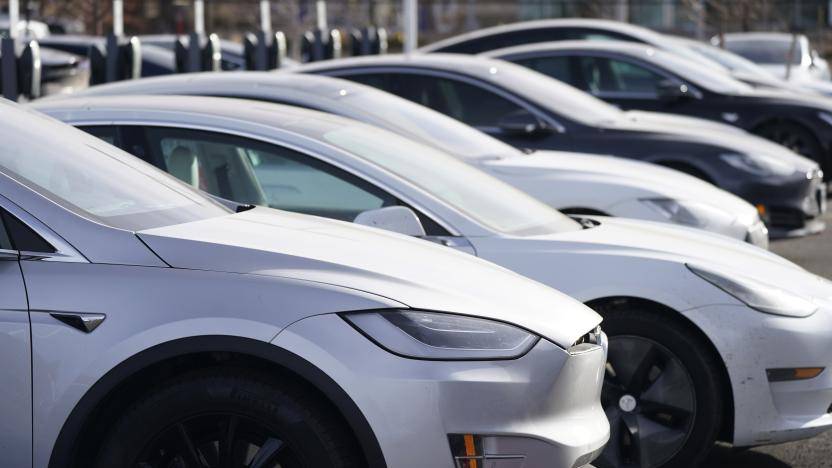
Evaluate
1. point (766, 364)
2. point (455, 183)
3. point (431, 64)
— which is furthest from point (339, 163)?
point (431, 64)

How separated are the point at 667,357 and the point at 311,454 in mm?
1964

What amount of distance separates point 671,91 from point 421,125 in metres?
5.40

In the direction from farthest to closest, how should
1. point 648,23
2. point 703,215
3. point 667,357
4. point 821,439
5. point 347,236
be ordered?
point 648,23 < point 703,215 < point 821,439 < point 667,357 < point 347,236

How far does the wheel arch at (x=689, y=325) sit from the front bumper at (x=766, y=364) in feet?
0.12

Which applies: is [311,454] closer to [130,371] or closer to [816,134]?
[130,371]

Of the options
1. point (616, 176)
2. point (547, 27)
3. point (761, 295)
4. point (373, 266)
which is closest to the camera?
point (373, 266)

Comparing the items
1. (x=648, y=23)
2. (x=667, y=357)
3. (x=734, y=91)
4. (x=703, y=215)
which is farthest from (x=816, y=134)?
(x=648, y=23)

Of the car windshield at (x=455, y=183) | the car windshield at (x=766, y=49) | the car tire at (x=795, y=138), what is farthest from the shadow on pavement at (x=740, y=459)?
the car windshield at (x=766, y=49)

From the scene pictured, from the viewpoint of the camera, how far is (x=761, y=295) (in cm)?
509

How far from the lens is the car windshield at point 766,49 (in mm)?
24328

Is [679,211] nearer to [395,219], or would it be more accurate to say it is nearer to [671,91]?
[395,219]

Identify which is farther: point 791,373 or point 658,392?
point 658,392

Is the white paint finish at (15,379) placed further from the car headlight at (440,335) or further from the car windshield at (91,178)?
the car headlight at (440,335)

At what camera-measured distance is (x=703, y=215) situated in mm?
7523
